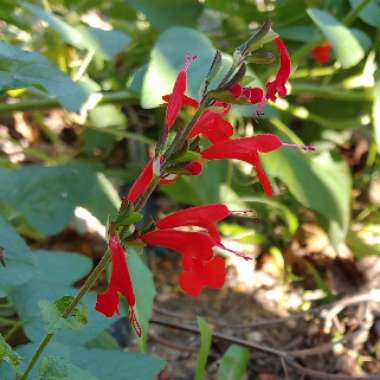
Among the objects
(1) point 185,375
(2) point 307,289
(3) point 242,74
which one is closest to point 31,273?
(3) point 242,74

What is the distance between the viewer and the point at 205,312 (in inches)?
48.0

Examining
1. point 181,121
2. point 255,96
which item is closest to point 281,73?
point 255,96

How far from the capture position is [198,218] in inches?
20.3

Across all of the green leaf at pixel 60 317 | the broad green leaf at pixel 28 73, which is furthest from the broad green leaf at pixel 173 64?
the green leaf at pixel 60 317

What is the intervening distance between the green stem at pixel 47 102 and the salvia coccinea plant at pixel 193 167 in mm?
616

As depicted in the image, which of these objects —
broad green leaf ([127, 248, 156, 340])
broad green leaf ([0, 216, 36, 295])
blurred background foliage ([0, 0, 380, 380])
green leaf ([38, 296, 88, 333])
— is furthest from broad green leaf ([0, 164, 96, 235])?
green leaf ([38, 296, 88, 333])

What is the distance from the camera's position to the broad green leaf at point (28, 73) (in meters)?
0.69

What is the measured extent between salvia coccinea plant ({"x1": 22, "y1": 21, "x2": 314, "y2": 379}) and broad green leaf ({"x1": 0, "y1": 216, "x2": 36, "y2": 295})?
11 cm

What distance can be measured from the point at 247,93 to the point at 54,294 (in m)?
0.35

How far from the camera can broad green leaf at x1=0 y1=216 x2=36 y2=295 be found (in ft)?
2.00

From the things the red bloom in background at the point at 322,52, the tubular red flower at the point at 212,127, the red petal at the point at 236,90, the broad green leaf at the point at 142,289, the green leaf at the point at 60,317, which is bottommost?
the broad green leaf at the point at 142,289

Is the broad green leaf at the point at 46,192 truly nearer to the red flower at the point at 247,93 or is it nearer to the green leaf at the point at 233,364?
the green leaf at the point at 233,364

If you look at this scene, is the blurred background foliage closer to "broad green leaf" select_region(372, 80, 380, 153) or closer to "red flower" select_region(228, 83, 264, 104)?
"broad green leaf" select_region(372, 80, 380, 153)

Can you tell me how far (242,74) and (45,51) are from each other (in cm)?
84
